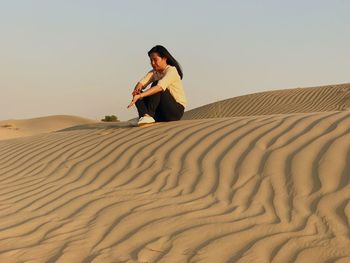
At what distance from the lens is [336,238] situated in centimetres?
278

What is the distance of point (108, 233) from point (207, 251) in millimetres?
745

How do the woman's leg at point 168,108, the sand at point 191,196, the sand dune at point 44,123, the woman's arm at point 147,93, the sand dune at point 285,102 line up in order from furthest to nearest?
the sand dune at point 44,123 → the sand dune at point 285,102 → the woman's leg at point 168,108 → the woman's arm at point 147,93 → the sand at point 191,196

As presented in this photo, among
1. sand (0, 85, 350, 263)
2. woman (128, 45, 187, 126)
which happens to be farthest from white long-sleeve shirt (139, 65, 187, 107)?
sand (0, 85, 350, 263)

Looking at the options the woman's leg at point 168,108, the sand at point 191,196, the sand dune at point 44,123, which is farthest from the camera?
the sand dune at point 44,123

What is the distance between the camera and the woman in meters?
6.14

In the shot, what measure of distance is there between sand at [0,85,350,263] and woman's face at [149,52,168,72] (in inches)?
32.9

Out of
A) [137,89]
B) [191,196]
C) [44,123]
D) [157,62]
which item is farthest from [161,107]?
[44,123]

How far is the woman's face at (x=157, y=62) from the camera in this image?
624 cm

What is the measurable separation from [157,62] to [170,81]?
1.08 ft

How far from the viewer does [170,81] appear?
6168 millimetres

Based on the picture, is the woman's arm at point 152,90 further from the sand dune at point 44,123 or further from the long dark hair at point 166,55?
the sand dune at point 44,123

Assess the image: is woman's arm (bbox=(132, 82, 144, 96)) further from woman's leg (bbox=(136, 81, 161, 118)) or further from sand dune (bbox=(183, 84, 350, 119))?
sand dune (bbox=(183, 84, 350, 119))

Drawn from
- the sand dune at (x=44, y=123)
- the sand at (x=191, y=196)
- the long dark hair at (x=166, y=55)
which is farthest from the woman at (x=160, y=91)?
the sand dune at (x=44, y=123)

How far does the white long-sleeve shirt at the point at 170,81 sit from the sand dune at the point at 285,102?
1277 centimetres
